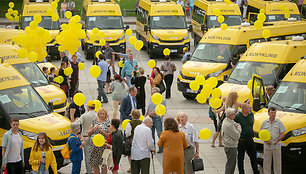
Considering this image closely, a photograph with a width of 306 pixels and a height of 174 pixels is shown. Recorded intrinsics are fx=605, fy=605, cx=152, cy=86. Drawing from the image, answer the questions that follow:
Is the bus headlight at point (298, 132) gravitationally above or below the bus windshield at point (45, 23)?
above

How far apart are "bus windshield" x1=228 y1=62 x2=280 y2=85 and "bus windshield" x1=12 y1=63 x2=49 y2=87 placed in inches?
221

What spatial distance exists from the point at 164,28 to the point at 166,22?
38 cm

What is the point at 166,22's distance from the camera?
28500mm

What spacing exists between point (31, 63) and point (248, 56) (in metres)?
6.46

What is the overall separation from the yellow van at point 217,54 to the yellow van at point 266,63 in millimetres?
2005

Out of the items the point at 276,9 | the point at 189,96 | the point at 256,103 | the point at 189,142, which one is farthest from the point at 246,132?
the point at 276,9

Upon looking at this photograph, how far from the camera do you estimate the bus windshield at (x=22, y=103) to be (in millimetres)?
13387

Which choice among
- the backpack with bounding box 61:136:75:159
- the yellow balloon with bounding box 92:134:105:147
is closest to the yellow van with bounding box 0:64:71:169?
the backpack with bounding box 61:136:75:159

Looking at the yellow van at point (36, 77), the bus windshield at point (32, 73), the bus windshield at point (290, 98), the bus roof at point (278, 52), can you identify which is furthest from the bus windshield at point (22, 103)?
the bus roof at point (278, 52)

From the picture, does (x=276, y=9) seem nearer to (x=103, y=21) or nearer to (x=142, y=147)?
(x=103, y=21)

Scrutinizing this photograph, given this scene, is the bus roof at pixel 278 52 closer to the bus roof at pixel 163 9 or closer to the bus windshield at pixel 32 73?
the bus windshield at pixel 32 73

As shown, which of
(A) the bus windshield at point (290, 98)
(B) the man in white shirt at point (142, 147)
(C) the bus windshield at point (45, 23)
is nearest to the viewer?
(B) the man in white shirt at point (142, 147)

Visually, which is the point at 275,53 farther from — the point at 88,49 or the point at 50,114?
the point at 88,49

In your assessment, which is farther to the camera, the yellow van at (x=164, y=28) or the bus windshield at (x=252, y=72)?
the yellow van at (x=164, y=28)
